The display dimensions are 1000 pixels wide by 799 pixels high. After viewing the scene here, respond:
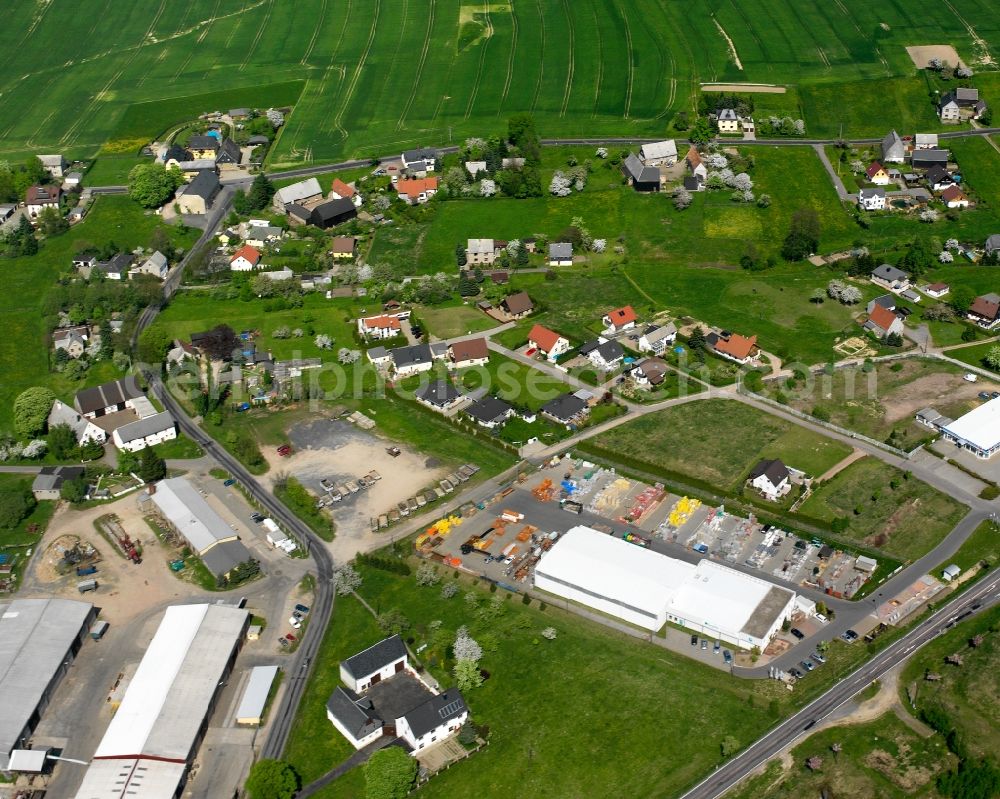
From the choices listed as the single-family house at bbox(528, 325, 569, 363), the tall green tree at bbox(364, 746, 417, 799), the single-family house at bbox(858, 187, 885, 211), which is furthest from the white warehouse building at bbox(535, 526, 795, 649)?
the single-family house at bbox(858, 187, 885, 211)

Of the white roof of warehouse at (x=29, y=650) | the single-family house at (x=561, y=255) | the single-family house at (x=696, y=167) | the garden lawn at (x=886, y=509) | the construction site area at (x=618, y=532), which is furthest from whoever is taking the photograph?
the single-family house at (x=696, y=167)

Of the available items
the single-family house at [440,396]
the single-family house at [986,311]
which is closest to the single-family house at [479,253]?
the single-family house at [440,396]

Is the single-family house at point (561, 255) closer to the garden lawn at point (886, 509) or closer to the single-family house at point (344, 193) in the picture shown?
the single-family house at point (344, 193)

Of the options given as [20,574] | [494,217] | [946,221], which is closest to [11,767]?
[20,574]

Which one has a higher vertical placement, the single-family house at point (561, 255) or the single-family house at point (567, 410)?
the single-family house at point (561, 255)

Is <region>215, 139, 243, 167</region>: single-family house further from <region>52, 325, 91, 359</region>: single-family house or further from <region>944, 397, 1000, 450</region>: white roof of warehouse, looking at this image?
<region>944, 397, 1000, 450</region>: white roof of warehouse

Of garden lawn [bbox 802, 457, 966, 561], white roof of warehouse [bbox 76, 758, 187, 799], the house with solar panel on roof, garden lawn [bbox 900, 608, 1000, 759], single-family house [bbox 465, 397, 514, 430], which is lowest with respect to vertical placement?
garden lawn [bbox 900, 608, 1000, 759]

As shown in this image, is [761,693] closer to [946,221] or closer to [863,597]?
[863,597]

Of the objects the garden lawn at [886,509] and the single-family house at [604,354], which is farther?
the single-family house at [604,354]
